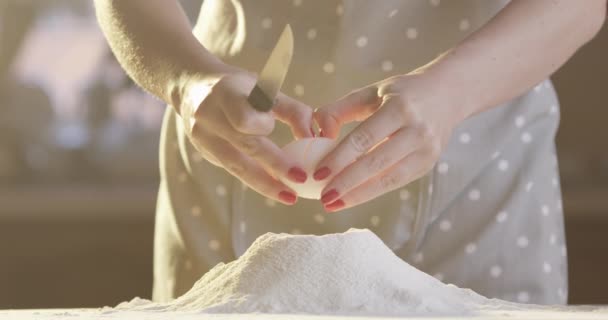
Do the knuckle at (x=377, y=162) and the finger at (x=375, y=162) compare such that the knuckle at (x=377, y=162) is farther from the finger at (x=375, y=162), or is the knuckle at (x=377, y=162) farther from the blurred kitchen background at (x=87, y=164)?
the blurred kitchen background at (x=87, y=164)

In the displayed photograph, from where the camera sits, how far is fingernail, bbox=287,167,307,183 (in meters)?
1.00

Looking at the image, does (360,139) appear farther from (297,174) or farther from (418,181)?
(418,181)

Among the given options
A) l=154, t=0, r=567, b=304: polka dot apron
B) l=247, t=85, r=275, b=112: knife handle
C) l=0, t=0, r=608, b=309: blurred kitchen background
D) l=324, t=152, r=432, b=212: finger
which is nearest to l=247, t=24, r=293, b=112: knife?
l=247, t=85, r=275, b=112: knife handle

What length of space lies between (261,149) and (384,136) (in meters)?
0.10

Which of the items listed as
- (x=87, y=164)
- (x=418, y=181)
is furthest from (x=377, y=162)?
(x=87, y=164)

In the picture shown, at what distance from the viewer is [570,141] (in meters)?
3.50

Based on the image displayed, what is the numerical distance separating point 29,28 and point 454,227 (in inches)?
98.6

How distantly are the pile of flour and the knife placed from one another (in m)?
0.11

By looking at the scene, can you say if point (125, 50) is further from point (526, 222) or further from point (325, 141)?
point (526, 222)

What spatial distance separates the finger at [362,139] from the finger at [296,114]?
0.20 feet

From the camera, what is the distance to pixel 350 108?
3.45ft

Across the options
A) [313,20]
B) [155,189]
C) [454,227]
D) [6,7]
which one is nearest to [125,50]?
[313,20]

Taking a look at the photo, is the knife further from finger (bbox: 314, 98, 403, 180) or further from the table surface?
the table surface

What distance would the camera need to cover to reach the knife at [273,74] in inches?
38.9
